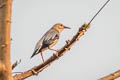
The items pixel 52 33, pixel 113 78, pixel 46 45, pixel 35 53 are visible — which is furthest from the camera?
pixel 52 33

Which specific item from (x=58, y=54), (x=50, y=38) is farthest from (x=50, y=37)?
(x=58, y=54)

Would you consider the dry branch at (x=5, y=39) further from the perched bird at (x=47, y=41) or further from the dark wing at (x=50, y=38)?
the dark wing at (x=50, y=38)

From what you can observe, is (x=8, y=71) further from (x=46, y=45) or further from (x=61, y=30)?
(x=61, y=30)

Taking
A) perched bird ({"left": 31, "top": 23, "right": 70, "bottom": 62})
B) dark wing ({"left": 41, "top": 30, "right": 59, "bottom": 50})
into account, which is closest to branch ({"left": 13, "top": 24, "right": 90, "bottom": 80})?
perched bird ({"left": 31, "top": 23, "right": 70, "bottom": 62})

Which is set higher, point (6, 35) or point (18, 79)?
point (6, 35)

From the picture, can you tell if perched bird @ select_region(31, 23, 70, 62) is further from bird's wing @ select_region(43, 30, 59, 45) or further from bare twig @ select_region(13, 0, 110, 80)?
bare twig @ select_region(13, 0, 110, 80)

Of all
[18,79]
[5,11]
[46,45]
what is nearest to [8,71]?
[5,11]

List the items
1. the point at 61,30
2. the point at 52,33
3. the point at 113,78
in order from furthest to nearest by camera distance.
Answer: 1. the point at 61,30
2. the point at 52,33
3. the point at 113,78

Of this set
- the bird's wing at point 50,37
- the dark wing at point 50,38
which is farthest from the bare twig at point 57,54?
the bird's wing at point 50,37

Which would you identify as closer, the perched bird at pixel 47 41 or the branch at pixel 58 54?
the branch at pixel 58 54

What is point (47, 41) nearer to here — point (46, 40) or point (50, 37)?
point (46, 40)

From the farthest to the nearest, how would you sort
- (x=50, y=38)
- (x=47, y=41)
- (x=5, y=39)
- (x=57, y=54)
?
(x=50, y=38) → (x=47, y=41) → (x=57, y=54) → (x=5, y=39)
